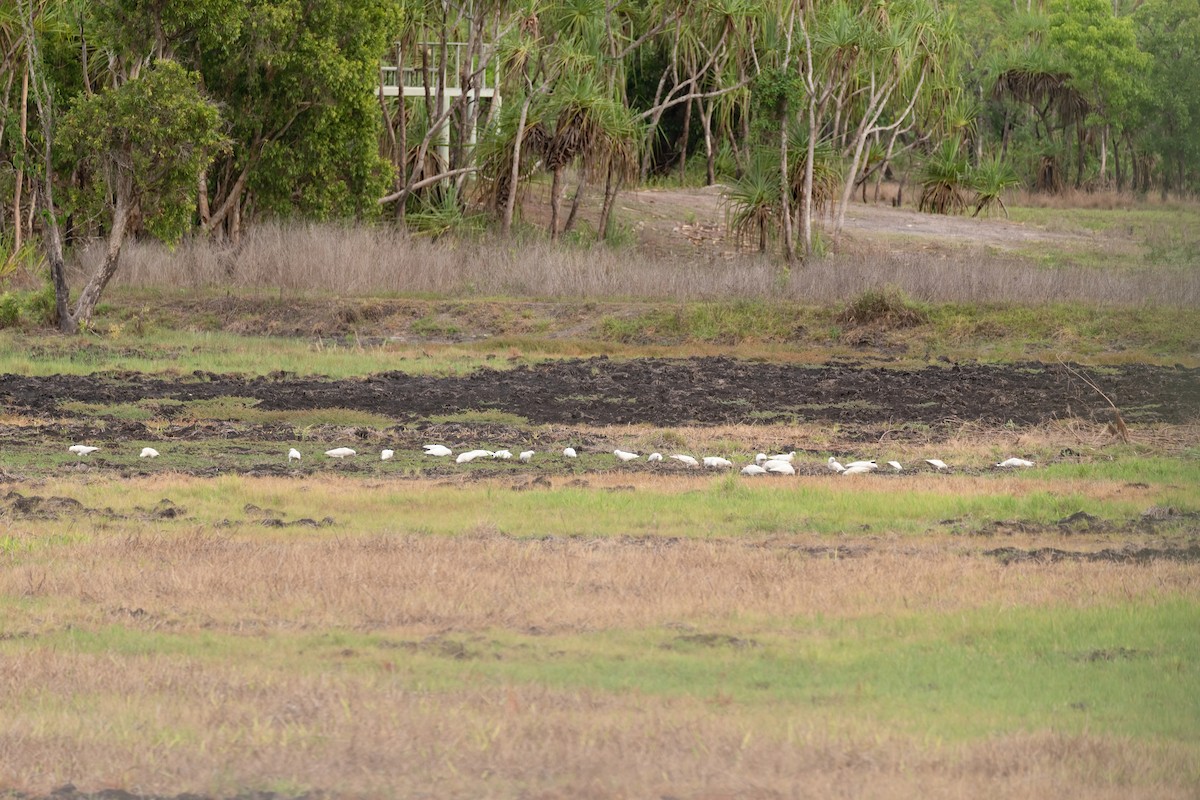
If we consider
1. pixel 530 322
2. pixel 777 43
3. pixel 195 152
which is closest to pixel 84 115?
pixel 195 152

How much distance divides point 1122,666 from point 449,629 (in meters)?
2.88

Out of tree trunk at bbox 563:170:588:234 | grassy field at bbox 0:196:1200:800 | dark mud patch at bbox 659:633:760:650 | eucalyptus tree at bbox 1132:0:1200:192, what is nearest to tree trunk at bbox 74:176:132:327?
grassy field at bbox 0:196:1200:800

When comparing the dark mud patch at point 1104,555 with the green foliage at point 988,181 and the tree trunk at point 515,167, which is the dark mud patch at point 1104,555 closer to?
the tree trunk at point 515,167

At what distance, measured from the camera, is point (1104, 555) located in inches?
362

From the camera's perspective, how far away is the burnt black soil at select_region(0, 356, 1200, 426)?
647 inches

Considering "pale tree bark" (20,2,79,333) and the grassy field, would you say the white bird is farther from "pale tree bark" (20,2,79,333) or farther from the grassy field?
"pale tree bark" (20,2,79,333)

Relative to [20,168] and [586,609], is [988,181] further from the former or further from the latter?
[586,609]

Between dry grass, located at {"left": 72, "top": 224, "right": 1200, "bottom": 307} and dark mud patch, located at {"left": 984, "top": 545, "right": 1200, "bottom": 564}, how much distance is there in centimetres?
1518

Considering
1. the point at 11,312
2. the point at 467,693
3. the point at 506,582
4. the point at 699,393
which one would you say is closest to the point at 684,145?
the point at 11,312

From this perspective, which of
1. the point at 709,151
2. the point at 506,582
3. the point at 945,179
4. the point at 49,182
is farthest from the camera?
the point at 709,151

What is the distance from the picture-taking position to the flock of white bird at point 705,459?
1229 cm

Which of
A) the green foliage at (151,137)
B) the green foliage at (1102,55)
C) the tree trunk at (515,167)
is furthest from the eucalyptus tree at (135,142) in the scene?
the green foliage at (1102,55)

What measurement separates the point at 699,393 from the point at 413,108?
1821 cm

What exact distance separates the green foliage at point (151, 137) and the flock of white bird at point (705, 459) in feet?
28.6
